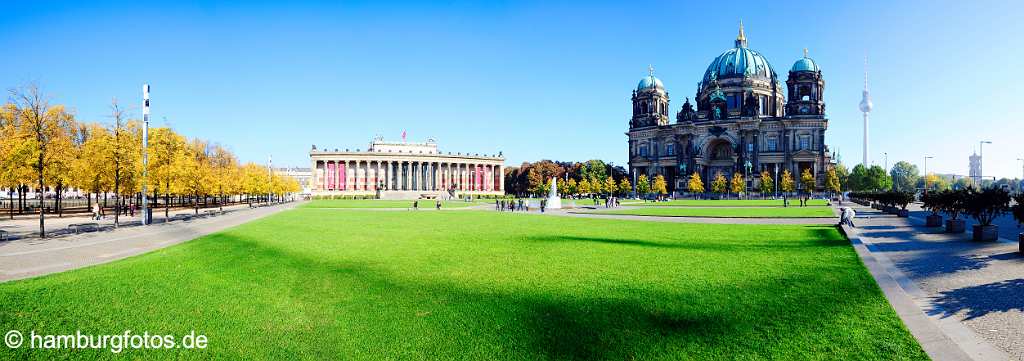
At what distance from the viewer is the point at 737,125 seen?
114562mm

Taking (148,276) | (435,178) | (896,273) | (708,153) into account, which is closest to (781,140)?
(708,153)

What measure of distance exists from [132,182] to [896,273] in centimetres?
4775

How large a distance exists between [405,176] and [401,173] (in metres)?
5.69

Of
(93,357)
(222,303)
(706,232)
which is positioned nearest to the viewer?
(93,357)

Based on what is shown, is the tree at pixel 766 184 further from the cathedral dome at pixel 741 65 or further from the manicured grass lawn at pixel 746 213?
the manicured grass lawn at pixel 746 213

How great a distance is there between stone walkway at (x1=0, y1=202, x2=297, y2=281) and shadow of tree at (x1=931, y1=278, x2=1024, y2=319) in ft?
70.2

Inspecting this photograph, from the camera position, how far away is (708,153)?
120 meters

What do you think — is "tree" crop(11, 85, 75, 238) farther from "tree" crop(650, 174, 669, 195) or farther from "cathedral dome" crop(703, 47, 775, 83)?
"cathedral dome" crop(703, 47, 775, 83)

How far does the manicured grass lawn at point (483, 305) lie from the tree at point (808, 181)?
99.1 meters

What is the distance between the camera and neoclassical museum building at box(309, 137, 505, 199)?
148000 millimetres

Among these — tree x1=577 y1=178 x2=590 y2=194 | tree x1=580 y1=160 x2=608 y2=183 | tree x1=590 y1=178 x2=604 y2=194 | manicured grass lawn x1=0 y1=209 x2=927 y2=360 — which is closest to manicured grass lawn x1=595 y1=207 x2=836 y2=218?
manicured grass lawn x1=0 y1=209 x2=927 y2=360

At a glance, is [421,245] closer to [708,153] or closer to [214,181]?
[214,181]

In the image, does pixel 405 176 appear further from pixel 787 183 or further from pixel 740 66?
pixel 787 183

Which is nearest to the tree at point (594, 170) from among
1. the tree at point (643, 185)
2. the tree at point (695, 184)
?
the tree at point (643, 185)
